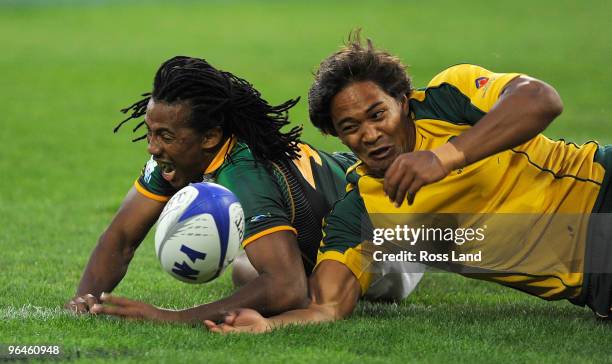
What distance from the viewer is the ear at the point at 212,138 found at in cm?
728

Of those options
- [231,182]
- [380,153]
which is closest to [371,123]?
[380,153]

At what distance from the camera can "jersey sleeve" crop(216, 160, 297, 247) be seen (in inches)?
270

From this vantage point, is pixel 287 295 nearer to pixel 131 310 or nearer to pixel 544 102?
pixel 131 310

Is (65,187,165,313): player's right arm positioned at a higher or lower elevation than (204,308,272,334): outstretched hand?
higher

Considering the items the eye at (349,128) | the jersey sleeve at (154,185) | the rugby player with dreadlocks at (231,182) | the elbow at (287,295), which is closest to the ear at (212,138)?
the rugby player with dreadlocks at (231,182)

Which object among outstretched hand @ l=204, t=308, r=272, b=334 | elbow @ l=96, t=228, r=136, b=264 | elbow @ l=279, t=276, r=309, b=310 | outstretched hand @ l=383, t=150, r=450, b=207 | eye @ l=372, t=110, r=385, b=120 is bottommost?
outstretched hand @ l=204, t=308, r=272, b=334

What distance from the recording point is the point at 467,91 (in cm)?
694

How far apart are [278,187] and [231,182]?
33cm

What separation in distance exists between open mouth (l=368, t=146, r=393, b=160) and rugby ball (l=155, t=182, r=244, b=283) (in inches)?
35.8

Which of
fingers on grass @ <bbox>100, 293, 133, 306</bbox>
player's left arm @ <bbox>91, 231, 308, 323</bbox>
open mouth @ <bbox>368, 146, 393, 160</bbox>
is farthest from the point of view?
open mouth @ <bbox>368, 146, 393, 160</bbox>

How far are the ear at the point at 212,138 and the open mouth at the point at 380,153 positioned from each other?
100cm

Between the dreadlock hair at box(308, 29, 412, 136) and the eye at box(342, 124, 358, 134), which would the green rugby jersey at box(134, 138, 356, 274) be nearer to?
the dreadlock hair at box(308, 29, 412, 136)

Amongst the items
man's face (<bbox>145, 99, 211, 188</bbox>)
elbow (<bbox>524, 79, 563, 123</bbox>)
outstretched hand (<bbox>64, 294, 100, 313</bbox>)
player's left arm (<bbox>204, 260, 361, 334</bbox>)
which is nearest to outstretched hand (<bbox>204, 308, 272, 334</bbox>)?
player's left arm (<bbox>204, 260, 361, 334</bbox>)

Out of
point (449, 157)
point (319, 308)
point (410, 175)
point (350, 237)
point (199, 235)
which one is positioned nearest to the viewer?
point (410, 175)
